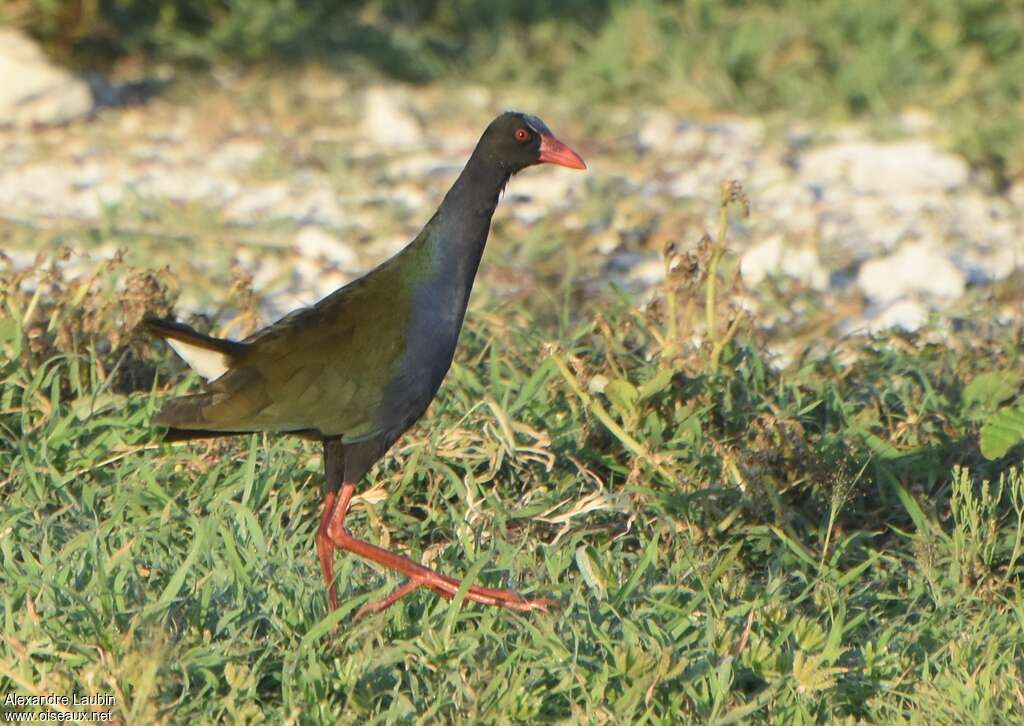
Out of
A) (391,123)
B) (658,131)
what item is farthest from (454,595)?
(658,131)

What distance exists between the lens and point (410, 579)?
331 centimetres

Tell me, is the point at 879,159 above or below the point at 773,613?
below

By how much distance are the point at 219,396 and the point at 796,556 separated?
51.4 inches

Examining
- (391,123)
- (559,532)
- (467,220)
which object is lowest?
(391,123)

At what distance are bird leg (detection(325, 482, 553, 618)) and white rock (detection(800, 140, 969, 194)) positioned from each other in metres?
3.67

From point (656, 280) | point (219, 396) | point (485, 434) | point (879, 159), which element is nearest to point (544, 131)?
point (485, 434)

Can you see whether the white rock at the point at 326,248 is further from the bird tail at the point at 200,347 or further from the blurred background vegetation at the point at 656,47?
the bird tail at the point at 200,347

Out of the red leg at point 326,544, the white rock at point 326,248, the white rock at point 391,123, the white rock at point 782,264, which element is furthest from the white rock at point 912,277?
the red leg at point 326,544

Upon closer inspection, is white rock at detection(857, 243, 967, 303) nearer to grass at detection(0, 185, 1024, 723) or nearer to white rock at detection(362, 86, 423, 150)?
grass at detection(0, 185, 1024, 723)

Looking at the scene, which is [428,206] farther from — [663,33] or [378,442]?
[378,442]

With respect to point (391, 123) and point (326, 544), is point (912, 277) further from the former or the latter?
point (326, 544)

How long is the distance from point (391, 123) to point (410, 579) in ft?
12.7

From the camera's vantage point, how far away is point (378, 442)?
345cm

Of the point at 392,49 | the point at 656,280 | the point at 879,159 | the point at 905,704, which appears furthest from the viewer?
the point at 392,49
